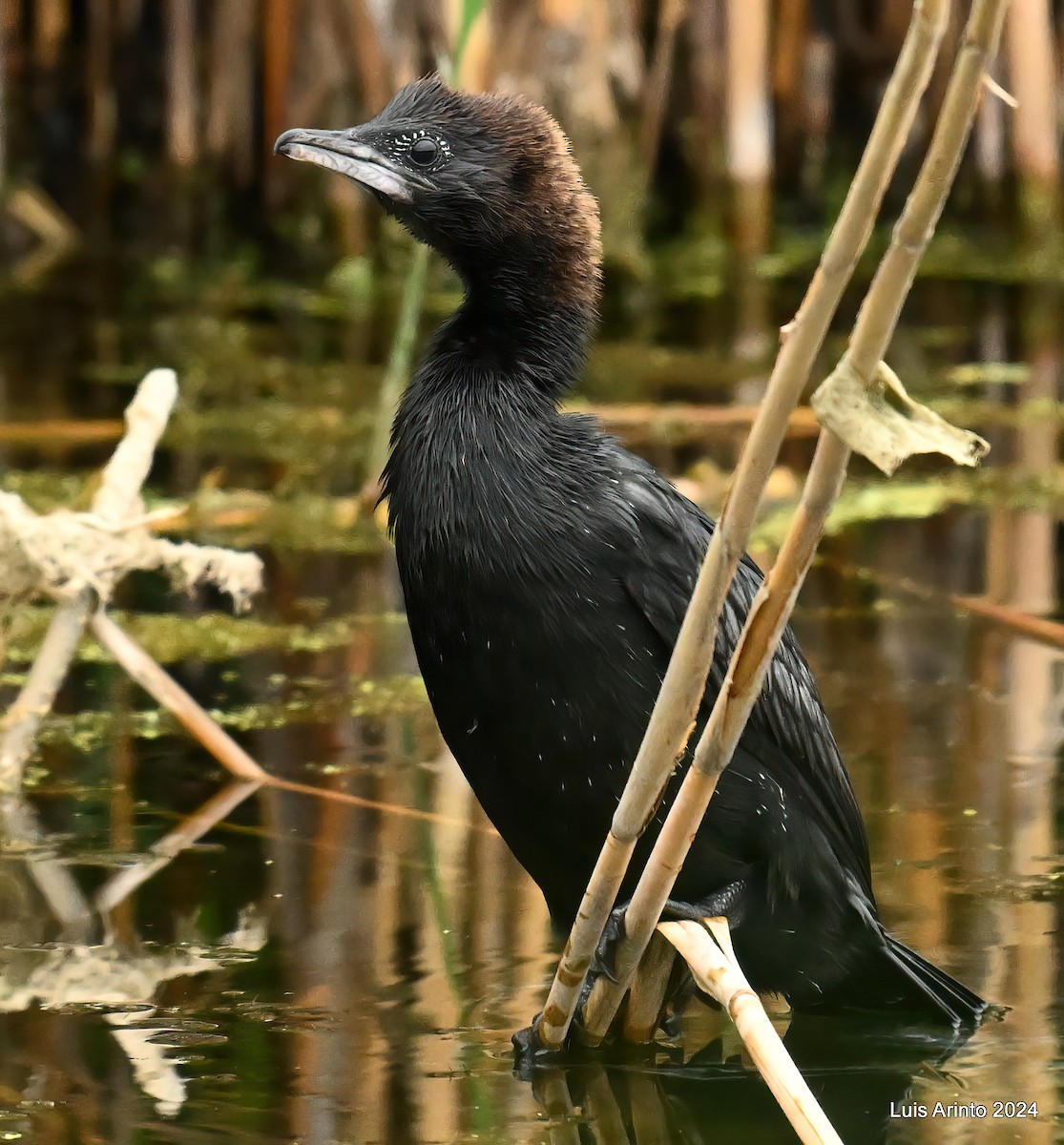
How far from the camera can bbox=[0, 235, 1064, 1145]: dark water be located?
303 centimetres

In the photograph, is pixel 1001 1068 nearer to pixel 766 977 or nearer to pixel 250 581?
pixel 766 977

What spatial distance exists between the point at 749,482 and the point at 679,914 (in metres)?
1.03

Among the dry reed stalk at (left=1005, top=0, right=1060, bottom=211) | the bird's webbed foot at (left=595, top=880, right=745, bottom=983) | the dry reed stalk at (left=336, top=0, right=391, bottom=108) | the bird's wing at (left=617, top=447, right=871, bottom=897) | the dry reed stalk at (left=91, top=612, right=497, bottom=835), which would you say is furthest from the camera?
the dry reed stalk at (left=1005, top=0, right=1060, bottom=211)

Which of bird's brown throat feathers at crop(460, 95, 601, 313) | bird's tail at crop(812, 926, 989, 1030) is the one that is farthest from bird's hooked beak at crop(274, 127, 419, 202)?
bird's tail at crop(812, 926, 989, 1030)

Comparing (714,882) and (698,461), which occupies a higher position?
(698,461)

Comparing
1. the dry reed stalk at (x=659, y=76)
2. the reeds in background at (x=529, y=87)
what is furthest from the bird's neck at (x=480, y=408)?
the dry reed stalk at (x=659, y=76)

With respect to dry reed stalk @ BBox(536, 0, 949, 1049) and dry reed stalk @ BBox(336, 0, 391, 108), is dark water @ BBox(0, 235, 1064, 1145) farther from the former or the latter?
dry reed stalk @ BBox(336, 0, 391, 108)

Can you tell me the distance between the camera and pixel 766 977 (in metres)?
3.34

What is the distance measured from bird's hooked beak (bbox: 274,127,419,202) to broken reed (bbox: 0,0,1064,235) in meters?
4.88

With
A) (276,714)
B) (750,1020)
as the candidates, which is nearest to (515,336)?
(750,1020)

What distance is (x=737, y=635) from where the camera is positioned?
321cm

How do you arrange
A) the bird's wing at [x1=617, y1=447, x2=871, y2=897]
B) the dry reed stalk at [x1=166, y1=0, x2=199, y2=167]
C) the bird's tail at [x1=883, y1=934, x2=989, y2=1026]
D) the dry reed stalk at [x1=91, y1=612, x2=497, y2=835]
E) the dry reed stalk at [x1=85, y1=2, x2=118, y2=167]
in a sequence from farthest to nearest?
the dry reed stalk at [x1=85, y1=2, x2=118, y2=167] → the dry reed stalk at [x1=166, y1=0, x2=199, y2=167] → the dry reed stalk at [x1=91, y1=612, x2=497, y2=835] → the bird's tail at [x1=883, y1=934, x2=989, y2=1026] → the bird's wing at [x1=617, y1=447, x2=871, y2=897]

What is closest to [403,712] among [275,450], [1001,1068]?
[1001,1068]

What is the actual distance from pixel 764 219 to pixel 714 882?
24.8ft
